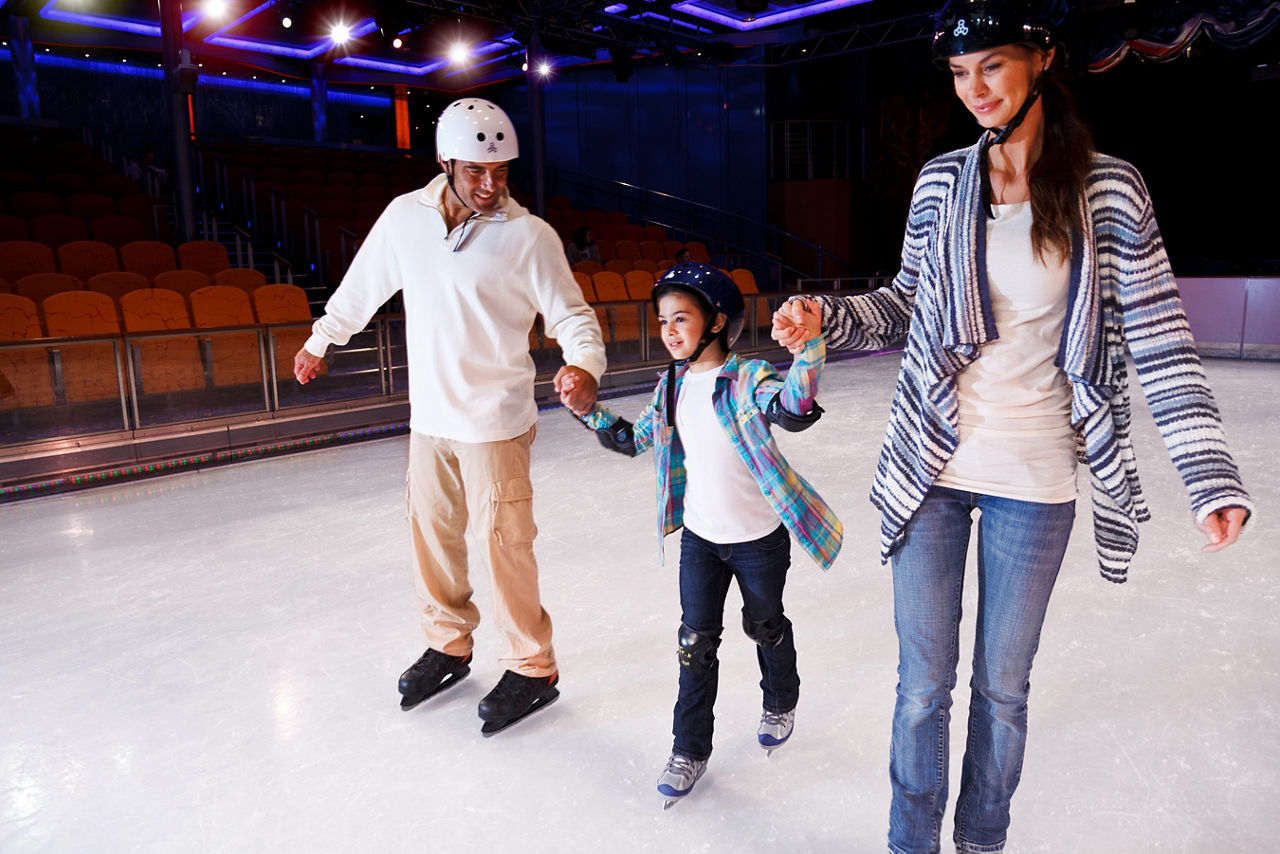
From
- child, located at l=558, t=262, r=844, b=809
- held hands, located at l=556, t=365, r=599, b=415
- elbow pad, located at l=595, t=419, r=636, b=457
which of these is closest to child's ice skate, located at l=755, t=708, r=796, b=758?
child, located at l=558, t=262, r=844, b=809

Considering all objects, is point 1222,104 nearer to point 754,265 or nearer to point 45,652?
point 754,265

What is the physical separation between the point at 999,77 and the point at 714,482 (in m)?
0.91

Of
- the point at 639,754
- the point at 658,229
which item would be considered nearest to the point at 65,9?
the point at 658,229

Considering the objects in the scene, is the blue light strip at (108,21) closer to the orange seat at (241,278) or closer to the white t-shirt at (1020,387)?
the orange seat at (241,278)

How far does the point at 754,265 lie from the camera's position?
48.9ft

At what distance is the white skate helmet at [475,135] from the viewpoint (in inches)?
81.5

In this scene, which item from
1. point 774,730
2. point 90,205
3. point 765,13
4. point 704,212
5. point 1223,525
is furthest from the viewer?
point 704,212

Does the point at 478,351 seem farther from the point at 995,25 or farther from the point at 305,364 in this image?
the point at 995,25

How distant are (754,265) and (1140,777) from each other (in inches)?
530

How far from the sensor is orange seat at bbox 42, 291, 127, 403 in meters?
5.05

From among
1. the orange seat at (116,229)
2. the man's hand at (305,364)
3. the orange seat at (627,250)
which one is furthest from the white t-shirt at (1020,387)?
the orange seat at (627,250)

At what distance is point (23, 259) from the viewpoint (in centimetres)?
675

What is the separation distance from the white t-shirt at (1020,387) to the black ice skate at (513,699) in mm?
1325

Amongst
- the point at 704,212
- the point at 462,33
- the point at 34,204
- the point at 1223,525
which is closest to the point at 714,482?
the point at 1223,525
